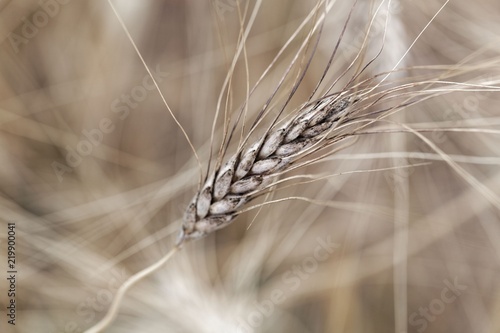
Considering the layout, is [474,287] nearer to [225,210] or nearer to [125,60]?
[225,210]

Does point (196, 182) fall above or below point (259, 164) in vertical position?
above

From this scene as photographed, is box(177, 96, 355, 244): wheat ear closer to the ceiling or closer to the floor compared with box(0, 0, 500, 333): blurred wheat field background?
closer to the floor

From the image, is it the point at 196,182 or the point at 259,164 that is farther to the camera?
the point at 196,182

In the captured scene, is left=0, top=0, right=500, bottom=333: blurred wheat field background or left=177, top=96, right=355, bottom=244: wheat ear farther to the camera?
left=0, top=0, right=500, bottom=333: blurred wheat field background

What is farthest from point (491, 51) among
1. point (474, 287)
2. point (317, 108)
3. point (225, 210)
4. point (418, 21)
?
point (225, 210)
